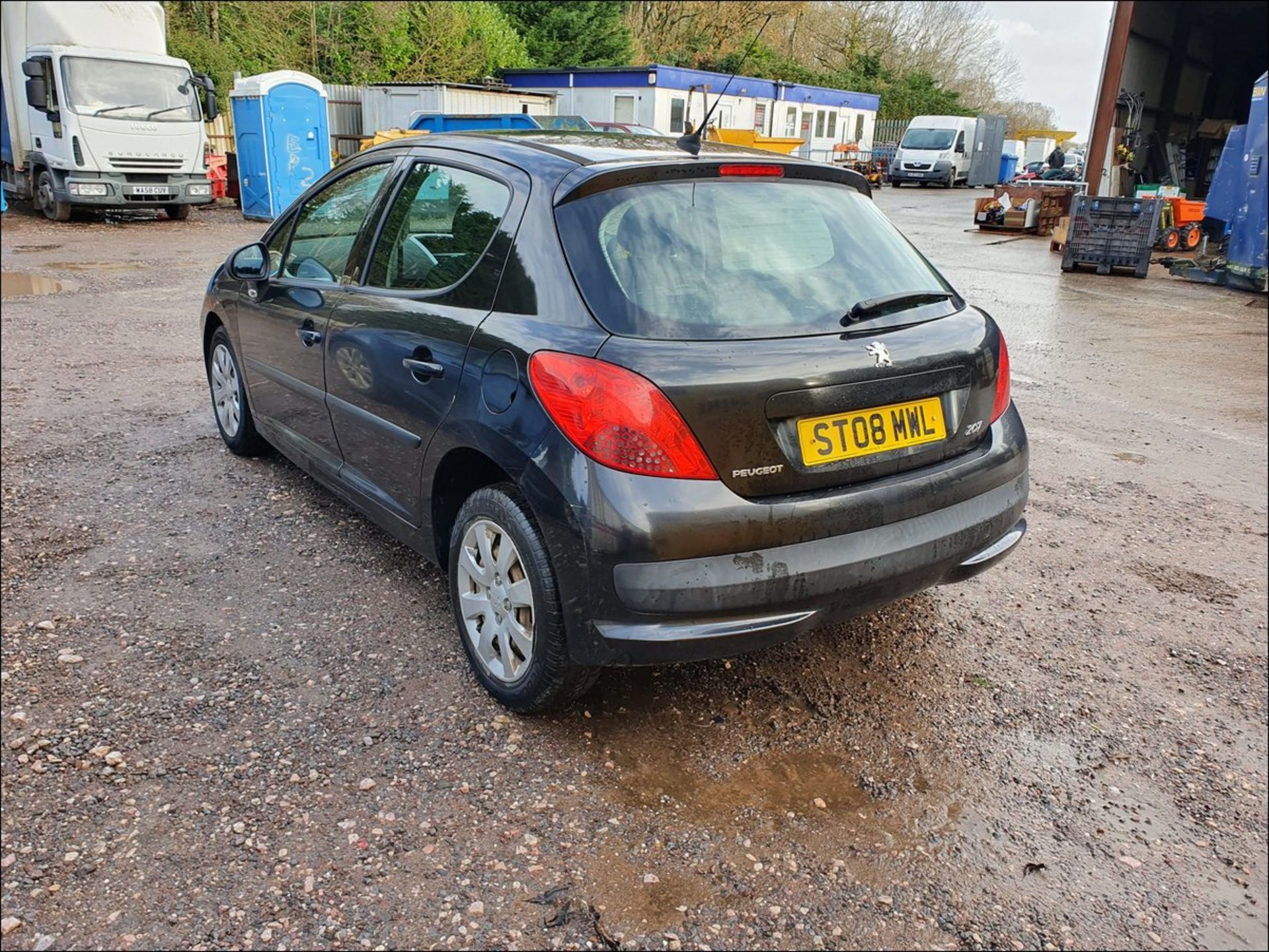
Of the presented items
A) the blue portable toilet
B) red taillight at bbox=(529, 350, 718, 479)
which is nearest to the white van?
the blue portable toilet

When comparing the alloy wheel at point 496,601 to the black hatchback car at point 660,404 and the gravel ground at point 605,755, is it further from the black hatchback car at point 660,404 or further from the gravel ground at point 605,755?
the gravel ground at point 605,755

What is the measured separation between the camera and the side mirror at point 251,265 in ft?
14.5

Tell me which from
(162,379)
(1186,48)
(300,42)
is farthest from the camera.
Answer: (300,42)

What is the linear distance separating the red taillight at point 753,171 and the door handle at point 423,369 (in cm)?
109

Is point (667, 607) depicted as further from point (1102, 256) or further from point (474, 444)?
point (1102, 256)

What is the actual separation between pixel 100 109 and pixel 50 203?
2.27 meters

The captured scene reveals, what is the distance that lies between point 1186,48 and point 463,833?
28187 mm

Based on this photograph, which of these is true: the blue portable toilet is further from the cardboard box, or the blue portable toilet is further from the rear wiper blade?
the rear wiper blade

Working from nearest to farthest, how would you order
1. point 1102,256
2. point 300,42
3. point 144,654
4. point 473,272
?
point 473,272, point 144,654, point 1102,256, point 300,42

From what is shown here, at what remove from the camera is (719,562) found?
2.56 meters

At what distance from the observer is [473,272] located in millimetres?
3141

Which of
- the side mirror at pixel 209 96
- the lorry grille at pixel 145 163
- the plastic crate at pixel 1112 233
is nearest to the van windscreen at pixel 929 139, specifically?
the plastic crate at pixel 1112 233

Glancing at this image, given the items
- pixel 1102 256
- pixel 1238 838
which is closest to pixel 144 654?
pixel 1238 838

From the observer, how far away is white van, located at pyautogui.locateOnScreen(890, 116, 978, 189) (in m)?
37.8
